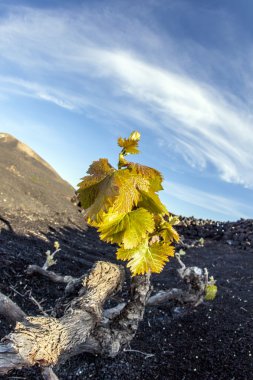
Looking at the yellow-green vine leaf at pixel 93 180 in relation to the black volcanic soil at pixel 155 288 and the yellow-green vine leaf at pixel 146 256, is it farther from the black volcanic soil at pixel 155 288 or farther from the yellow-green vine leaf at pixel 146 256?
the black volcanic soil at pixel 155 288

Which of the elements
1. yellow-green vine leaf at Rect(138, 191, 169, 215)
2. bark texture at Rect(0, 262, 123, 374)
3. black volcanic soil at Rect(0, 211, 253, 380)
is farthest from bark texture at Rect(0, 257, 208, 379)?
black volcanic soil at Rect(0, 211, 253, 380)

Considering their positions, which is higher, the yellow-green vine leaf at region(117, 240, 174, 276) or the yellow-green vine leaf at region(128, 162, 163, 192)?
the yellow-green vine leaf at region(128, 162, 163, 192)

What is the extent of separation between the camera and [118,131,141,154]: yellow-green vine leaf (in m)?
2.88

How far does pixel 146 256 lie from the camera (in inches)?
128

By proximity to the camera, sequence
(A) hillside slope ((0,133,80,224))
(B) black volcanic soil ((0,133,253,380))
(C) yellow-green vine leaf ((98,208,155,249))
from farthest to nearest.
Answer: (A) hillside slope ((0,133,80,224)) → (B) black volcanic soil ((0,133,253,380)) → (C) yellow-green vine leaf ((98,208,155,249))

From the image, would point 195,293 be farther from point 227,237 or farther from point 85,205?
point 227,237

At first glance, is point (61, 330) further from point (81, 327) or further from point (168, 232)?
point (168, 232)

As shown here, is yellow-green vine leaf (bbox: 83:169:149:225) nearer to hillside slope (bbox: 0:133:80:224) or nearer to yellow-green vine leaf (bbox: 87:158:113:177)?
yellow-green vine leaf (bbox: 87:158:113:177)

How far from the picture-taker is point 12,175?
19.3 meters

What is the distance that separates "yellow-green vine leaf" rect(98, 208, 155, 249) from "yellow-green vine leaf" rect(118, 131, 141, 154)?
451mm

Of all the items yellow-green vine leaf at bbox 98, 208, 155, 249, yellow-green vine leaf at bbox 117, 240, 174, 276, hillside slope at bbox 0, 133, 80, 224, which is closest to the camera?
yellow-green vine leaf at bbox 98, 208, 155, 249

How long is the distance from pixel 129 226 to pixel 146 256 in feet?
1.53

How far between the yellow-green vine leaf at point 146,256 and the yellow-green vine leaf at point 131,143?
818 millimetres

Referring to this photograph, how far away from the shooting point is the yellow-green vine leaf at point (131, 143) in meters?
2.88
